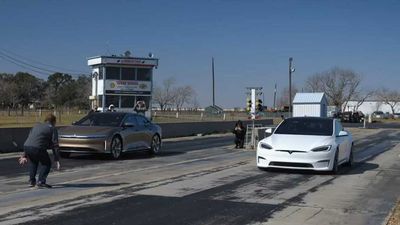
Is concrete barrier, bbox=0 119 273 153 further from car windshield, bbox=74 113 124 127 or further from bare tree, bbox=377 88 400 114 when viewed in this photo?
bare tree, bbox=377 88 400 114

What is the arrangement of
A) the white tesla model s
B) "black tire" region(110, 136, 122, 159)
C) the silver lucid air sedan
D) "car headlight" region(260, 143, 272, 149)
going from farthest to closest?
"black tire" region(110, 136, 122, 159) → the silver lucid air sedan → "car headlight" region(260, 143, 272, 149) → the white tesla model s

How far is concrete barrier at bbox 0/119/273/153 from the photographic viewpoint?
20984 millimetres

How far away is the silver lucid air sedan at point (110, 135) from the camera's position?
17031 millimetres

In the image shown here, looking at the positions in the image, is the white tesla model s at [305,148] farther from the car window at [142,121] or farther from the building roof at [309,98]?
the building roof at [309,98]

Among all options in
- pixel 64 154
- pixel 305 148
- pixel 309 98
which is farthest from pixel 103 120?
pixel 309 98

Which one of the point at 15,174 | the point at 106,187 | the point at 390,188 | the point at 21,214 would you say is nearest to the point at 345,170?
the point at 390,188

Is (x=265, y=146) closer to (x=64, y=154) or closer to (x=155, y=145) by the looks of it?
(x=155, y=145)

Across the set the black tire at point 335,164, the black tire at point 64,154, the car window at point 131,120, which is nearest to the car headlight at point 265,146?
the black tire at point 335,164

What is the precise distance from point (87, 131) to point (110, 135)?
69cm

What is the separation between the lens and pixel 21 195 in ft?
32.7

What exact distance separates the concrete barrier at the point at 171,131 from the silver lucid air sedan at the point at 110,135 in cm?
392

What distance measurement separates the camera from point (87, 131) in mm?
17281

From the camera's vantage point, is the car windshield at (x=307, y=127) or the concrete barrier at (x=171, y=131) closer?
the car windshield at (x=307, y=127)

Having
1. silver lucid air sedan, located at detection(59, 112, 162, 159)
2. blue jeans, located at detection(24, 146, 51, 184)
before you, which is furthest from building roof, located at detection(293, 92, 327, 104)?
blue jeans, located at detection(24, 146, 51, 184)
